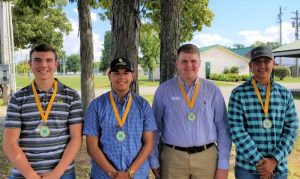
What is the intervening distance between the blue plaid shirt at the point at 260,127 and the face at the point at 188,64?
20.4 inches

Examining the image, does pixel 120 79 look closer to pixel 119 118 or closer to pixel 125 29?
pixel 119 118

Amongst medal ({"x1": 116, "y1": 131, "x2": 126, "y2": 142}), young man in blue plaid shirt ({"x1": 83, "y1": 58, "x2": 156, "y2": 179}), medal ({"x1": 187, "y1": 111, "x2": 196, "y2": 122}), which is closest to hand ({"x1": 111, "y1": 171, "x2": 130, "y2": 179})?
young man in blue plaid shirt ({"x1": 83, "y1": 58, "x2": 156, "y2": 179})

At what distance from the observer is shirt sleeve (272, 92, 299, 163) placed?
3.78 meters

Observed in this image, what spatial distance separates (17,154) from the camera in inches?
138

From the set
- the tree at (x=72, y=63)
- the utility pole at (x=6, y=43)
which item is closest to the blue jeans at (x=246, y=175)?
the utility pole at (x=6, y=43)

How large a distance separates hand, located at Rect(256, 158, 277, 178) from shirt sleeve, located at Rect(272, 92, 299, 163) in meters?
0.06

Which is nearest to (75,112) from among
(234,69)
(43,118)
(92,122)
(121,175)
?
(92,122)

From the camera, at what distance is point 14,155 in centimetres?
350

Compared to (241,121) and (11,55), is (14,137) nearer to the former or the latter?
(241,121)

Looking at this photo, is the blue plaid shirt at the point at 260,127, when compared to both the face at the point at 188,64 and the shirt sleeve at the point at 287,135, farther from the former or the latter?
the face at the point at 188,64

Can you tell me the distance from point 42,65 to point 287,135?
258 centimetres

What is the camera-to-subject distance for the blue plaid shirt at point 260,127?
3.80m

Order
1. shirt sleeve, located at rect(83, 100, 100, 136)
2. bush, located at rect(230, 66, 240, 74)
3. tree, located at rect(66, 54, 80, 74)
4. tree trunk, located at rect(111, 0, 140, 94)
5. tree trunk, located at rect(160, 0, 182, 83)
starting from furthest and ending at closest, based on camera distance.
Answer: tree, located at rect(66, 54, 80, 74) < bush, located at rect(230, 66, 240, 74) < tree trunk, located at rect(160, 0, 182, 83) < tree trunk, located at rect(111, 0, 140, 94) < shirt sleeve, located at rect(83, 100, 100, 136)

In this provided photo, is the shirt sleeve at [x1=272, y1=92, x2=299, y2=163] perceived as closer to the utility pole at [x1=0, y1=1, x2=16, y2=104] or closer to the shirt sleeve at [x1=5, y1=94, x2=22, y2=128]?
the shirt sleeve at [x1=5, y1=94, x2=22, y2=128]
